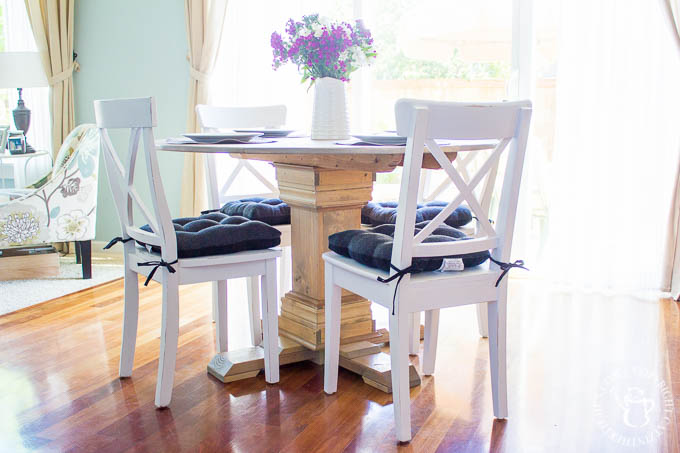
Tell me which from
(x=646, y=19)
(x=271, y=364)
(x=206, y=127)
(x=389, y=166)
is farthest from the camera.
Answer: (x=646, y=19)

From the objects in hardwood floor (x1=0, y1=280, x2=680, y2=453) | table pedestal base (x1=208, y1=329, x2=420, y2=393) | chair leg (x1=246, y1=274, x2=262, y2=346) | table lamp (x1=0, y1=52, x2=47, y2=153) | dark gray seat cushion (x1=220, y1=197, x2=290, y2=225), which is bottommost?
hardwood floor (x1=0, y1=280, x2=680, y2=453)

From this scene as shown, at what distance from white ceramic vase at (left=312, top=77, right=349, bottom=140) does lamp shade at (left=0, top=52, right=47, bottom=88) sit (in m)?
2.50

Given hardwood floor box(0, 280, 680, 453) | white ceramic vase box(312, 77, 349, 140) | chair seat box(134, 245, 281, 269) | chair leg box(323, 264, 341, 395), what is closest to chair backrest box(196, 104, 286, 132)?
white ceramic vase box(312, 77, 349, 140)

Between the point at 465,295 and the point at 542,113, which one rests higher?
the point at 542,113

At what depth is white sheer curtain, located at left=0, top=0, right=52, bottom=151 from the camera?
4.66 metres

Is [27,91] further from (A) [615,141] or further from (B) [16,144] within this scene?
(A) [615,141]

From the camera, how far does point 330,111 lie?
2539 millimetres

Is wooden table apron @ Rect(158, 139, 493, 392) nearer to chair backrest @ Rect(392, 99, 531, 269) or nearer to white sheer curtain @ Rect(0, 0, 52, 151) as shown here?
chair backrest @ Rect(392, 99, 531, 269)

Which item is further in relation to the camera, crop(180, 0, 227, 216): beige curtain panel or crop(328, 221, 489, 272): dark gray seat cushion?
crop(180, 0, 227, 216): beige curtain panel

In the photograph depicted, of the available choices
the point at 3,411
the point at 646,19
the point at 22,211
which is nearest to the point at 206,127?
the point at 22,211

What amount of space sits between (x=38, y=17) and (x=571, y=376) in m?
3.88

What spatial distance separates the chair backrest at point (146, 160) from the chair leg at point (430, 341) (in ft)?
2.97

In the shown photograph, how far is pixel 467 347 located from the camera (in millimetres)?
2791

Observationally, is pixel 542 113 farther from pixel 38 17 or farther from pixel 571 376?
pixel 38 17
